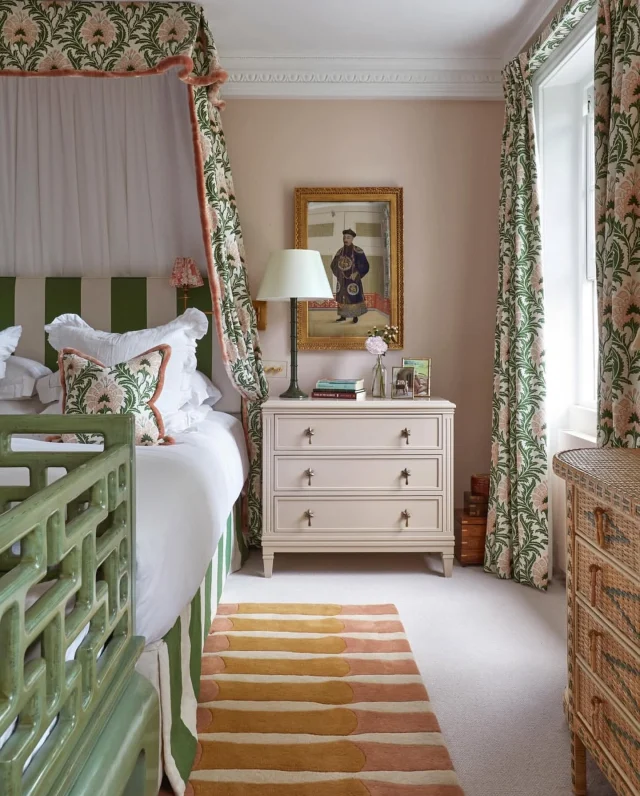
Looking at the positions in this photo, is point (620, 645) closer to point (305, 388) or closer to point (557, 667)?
point (557, 667)

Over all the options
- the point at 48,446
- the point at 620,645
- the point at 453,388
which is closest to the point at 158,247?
the point at 48,446

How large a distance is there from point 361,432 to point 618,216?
1543mm

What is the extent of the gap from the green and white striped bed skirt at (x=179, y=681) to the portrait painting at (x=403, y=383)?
155 cm

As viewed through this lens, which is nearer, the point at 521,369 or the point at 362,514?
the point at 521,369

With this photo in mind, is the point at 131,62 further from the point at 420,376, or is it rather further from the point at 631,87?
the point at 420,376

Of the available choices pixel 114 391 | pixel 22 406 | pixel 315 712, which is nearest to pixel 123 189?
pixel 22 406

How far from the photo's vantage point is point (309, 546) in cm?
327

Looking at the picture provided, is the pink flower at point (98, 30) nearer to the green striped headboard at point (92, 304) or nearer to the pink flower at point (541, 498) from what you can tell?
the green striped headboard at point (92, 304)

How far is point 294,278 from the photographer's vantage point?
130 inches

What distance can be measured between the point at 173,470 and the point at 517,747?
1.22 metres

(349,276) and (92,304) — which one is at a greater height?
(349,276)

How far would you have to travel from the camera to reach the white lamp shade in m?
3.31

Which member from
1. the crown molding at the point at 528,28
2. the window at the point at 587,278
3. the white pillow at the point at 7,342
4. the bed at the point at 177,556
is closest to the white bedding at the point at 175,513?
the bed at the point at 177,556

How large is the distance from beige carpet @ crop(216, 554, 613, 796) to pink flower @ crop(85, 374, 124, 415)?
99 cm
